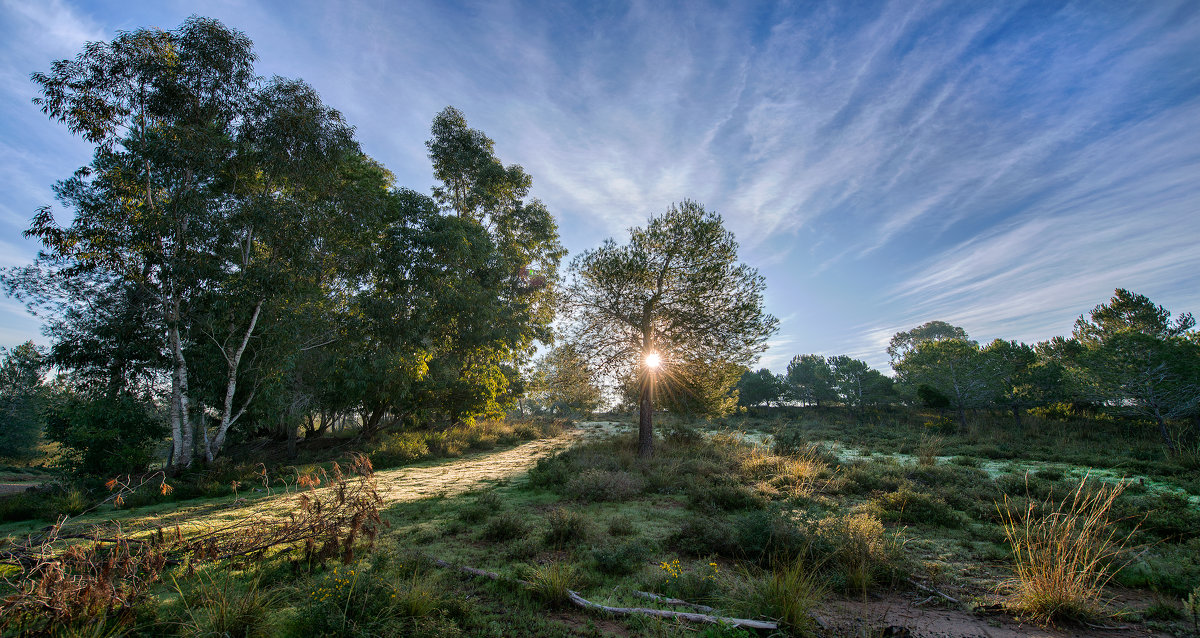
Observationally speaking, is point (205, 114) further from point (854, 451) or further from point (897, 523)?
point (854, 451)

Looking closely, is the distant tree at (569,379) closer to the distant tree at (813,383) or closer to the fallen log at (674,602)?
the fallen log at (674,602)

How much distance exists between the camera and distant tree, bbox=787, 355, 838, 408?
5050 cm

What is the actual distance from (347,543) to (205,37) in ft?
61.6

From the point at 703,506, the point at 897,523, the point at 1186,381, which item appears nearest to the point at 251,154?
the point at 703,506

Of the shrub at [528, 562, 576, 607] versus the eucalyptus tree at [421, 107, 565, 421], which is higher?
the eucalyptus tree at [421, 107, 565, 421]

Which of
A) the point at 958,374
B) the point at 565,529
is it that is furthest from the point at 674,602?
the point at 958,374

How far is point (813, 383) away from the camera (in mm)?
52125

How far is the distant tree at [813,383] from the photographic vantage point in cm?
5050

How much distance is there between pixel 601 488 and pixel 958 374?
34.8 meters

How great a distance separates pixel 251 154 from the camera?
1427cm

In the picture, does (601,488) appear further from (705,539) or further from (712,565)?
(712,565)

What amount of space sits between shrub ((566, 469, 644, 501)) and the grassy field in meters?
0.05

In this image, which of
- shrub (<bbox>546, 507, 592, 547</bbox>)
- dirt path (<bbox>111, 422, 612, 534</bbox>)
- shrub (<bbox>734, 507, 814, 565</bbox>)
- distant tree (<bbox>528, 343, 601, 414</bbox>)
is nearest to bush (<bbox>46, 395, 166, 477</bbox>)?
dirt path (<bbox>111, 422, 612, 534</bbox>)

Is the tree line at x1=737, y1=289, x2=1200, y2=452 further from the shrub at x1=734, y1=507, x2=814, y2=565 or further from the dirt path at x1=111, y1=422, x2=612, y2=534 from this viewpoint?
the dirt path at x1=111, y1=422, x2=612, y2=534
